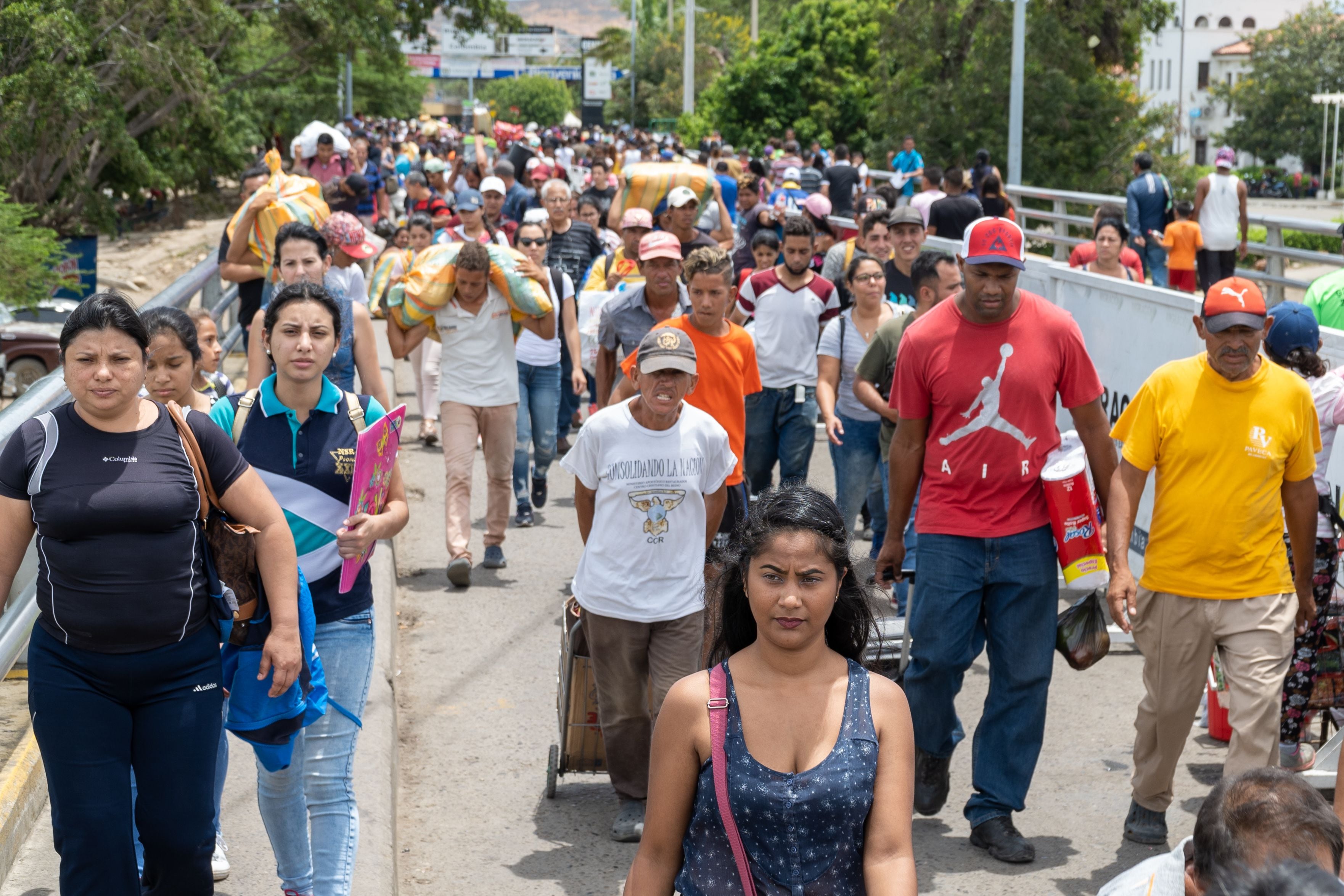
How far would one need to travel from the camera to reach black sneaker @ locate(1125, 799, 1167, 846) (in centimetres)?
555

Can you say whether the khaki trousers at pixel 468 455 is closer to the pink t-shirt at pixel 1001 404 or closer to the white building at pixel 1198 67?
the pink t-shirt at pixel 1001 404

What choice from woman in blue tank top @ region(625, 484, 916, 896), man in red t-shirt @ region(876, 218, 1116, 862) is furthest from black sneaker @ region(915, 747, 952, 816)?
woman in blue tank top @ region(625, 484, 916, 896)

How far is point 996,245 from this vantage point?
5.35 m

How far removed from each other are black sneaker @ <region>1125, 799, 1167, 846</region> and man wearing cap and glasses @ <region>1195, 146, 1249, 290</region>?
38.9 ft

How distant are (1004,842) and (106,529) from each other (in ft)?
10.6

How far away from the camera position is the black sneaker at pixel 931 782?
5.71 metres

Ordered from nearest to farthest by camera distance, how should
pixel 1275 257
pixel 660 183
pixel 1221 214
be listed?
pixel 660 183
pixel 1275 257
pixel 1221 214

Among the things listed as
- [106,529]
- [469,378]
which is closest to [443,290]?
[469,378]

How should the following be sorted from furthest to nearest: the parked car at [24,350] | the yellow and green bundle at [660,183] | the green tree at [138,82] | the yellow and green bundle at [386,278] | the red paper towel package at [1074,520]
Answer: the green tree at [138,82] < the parked car at [24,350] < the yellow and green bundle at [660,183] < the yellow and green bundle at [386,278] < the red paper towel package at [1074,520]

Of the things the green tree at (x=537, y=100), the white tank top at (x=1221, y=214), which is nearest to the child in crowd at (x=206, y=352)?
the white tank top at (x=1221, y=214)

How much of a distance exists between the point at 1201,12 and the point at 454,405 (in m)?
117

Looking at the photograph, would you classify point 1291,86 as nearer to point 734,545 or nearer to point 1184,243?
point 1184,243

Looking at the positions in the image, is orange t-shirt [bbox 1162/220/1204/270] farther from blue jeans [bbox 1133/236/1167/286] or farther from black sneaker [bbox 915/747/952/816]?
black sneaker [bbox 915/747/952/816]

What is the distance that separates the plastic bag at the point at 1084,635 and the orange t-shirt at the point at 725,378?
70.0 inches
